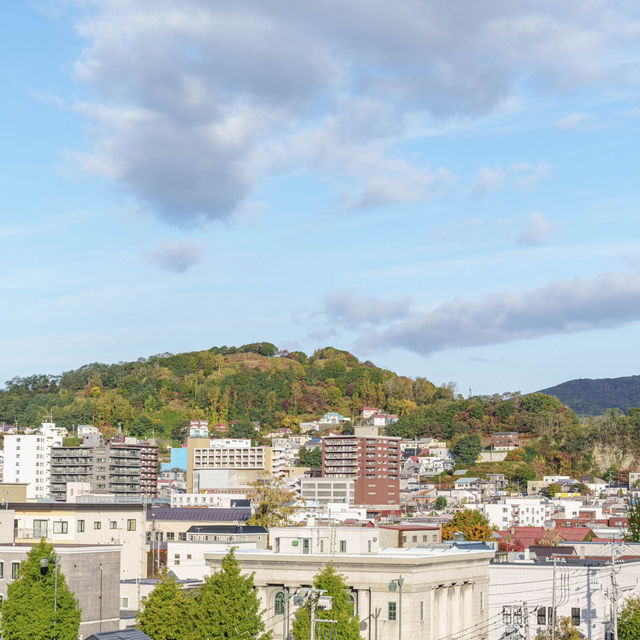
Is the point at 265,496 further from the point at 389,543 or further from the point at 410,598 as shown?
the point at 410,598

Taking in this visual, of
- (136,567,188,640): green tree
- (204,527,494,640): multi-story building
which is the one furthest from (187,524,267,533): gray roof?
(136,567,188,640): green tree

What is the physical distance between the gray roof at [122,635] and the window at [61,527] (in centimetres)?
2021

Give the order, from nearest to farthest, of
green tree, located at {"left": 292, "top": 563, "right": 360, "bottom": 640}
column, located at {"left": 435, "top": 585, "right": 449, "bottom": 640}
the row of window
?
green tree, located at {"left": 292, "top": 563, "right": 360, "bottom": 640} < column, located at {"left": 435, "top": 585, "right": 449, "bottom": 640} < the row of window

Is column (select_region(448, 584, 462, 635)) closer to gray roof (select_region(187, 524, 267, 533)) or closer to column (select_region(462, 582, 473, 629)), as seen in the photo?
column (select_region(462, 582, 473, 629))

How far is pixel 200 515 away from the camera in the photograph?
498 feet

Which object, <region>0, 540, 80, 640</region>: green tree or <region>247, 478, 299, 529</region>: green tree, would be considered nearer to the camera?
<region>0, 540, 80, 640</region>: green tree

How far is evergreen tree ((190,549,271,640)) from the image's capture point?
216ft

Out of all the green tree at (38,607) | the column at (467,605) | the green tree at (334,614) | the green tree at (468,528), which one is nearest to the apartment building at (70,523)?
the green tree at (38,607)

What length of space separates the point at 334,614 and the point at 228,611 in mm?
6169

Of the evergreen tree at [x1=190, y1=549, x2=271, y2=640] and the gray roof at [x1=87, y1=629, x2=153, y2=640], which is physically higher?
the evergreen tree at [x1=190, y1=549, x2=271, y2=640]

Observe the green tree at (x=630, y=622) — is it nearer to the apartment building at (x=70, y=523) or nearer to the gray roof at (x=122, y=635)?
the gray roof at (x=122, y=635)

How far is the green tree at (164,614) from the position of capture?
237ft

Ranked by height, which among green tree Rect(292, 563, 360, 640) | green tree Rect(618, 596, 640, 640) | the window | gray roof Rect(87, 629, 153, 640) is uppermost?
the window

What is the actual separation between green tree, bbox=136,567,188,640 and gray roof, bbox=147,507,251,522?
7306 centimetres
